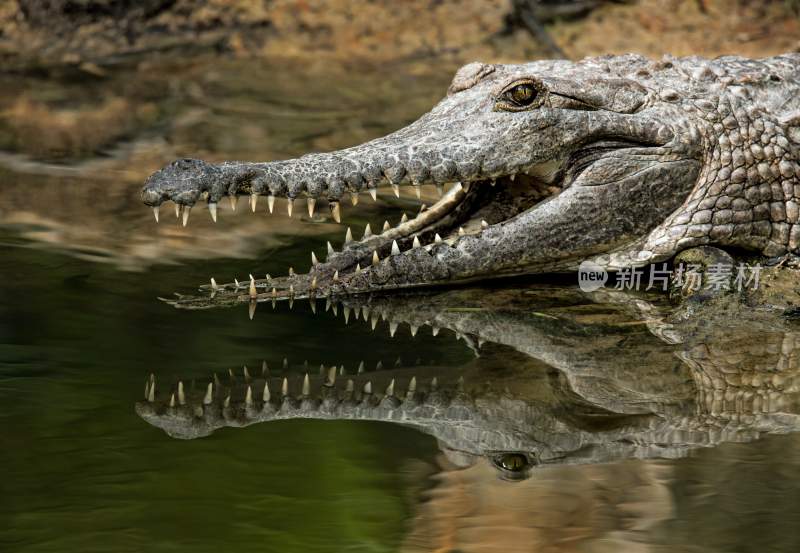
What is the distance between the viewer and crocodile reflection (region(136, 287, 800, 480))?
446cm

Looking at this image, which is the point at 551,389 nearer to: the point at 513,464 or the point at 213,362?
the point at 513,464

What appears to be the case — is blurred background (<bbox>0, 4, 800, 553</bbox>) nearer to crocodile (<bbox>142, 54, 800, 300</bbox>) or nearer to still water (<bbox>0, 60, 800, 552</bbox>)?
still water (<bbox>0, 60, 800, 552</bbox>)

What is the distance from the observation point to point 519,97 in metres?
6.14

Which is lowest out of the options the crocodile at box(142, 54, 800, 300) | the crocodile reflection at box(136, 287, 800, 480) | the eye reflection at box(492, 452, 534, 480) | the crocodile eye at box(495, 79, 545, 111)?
the eye reflection at box(492, 452, 534, 480)

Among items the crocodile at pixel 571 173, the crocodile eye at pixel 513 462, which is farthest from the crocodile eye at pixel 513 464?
the crocodile at pixel 571 173

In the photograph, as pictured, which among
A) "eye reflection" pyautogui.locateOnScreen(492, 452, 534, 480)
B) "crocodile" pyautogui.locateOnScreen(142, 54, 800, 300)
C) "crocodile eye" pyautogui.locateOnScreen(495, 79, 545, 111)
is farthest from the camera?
"crocodile eye" pyautogui.locateOnScreen(495, 79, 545, 111)

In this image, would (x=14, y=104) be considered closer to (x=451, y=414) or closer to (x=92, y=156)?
(x=92, y=156)

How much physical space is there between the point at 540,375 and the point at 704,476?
1.10 m

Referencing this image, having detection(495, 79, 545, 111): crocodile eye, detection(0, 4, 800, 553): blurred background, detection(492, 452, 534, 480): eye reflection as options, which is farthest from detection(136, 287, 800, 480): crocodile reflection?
detection(495, 79, 545, 111): crocodile eye

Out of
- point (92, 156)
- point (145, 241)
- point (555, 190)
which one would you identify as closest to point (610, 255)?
point (555, 190)

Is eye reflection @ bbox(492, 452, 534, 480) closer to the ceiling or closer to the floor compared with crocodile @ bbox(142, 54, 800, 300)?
closer to the floor

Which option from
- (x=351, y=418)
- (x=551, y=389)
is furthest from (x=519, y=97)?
(x=351, y=418)

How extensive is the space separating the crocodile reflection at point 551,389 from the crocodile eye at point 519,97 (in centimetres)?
96

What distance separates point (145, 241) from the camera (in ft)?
22.4
